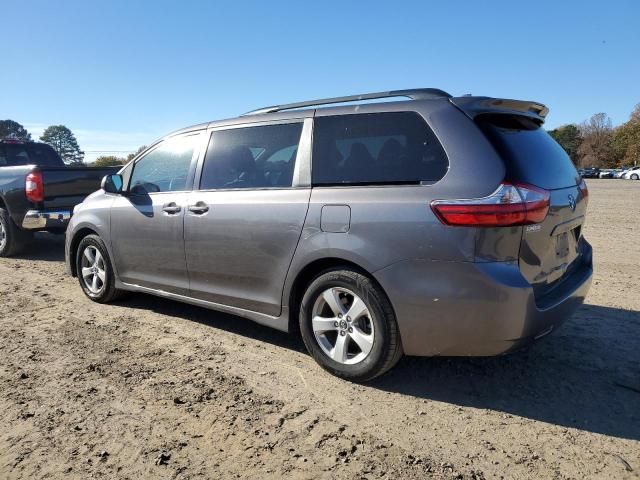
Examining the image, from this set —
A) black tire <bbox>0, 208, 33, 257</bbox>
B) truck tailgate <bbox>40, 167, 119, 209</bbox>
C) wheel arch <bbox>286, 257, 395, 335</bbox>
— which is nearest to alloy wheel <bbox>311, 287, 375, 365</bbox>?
wheel arch <bbox>286, 257, 395, 335</bbox>

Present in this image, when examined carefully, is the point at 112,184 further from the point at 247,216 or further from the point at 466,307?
the point at 466,307

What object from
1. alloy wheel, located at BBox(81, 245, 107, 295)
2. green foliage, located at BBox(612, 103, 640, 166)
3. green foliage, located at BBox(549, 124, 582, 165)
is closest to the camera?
alloy wheel, located at BBox(81, 245, 107, 295)

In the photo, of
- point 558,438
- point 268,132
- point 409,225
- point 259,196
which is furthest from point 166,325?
point 558,438

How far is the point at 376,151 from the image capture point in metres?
3.32

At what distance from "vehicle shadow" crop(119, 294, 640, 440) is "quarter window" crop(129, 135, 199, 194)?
153 centimetres

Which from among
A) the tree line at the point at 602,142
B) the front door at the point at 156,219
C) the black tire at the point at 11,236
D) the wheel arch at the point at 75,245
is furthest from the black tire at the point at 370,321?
the tree line at the point at 602,142

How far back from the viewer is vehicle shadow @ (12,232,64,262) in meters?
8.19

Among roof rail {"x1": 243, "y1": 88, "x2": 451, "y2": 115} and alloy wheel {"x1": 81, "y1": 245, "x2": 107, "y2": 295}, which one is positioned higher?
roof rail {"x1": 243, "y1": 88, "x2": 451, "y2": 115}

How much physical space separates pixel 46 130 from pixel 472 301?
83.2m

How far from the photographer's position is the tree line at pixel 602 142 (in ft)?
251

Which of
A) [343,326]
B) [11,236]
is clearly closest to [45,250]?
[11,236]

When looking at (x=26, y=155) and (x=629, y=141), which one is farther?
(x=629, y=141)

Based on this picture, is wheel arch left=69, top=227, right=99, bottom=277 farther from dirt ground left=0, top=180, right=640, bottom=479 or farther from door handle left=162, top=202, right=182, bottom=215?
door handle left=162, top=202, right=182, bottom=215

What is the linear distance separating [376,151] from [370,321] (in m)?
1.13
